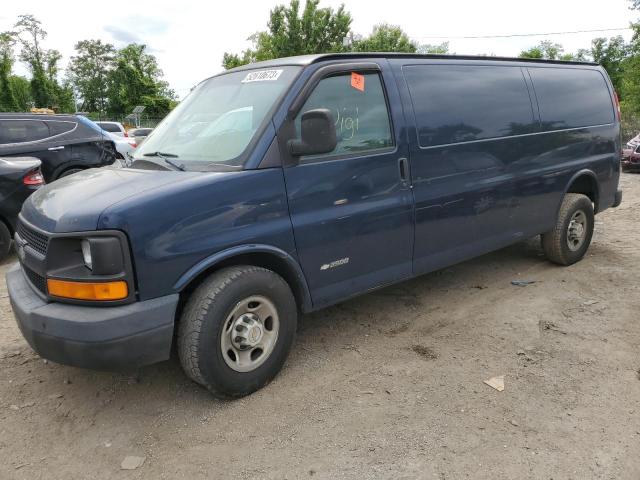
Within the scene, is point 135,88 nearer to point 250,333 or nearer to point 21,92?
point 21,92

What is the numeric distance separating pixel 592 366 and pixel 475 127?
2.04m

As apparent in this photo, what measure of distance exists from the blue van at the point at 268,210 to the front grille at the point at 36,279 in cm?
2

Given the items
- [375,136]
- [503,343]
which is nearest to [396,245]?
[375,136]

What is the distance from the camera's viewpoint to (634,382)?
10.6 ft

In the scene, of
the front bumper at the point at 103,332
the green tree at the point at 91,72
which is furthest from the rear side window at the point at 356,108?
the green tree at the point at 91,72

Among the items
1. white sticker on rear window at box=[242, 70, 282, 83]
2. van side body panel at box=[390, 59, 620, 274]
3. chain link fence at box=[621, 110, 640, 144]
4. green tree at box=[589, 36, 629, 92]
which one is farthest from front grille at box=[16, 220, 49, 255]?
green tree at box=[589, 36, 629, 92]

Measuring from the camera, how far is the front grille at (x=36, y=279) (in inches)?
110

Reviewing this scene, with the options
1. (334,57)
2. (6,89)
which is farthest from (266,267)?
(6,89)

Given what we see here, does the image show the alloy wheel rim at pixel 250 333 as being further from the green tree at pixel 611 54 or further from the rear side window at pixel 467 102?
the green tree at pixel 611 54

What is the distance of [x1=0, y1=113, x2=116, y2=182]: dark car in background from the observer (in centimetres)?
830

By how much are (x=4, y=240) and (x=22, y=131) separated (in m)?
3.12

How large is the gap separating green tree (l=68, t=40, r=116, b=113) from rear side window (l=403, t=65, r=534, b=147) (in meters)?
70.9

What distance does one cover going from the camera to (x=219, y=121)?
Answer: 3400 millimetres

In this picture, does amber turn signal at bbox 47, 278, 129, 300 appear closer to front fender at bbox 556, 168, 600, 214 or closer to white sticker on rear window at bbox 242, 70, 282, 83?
white sticker on rear window at bbox 242, 70, 282, 83
